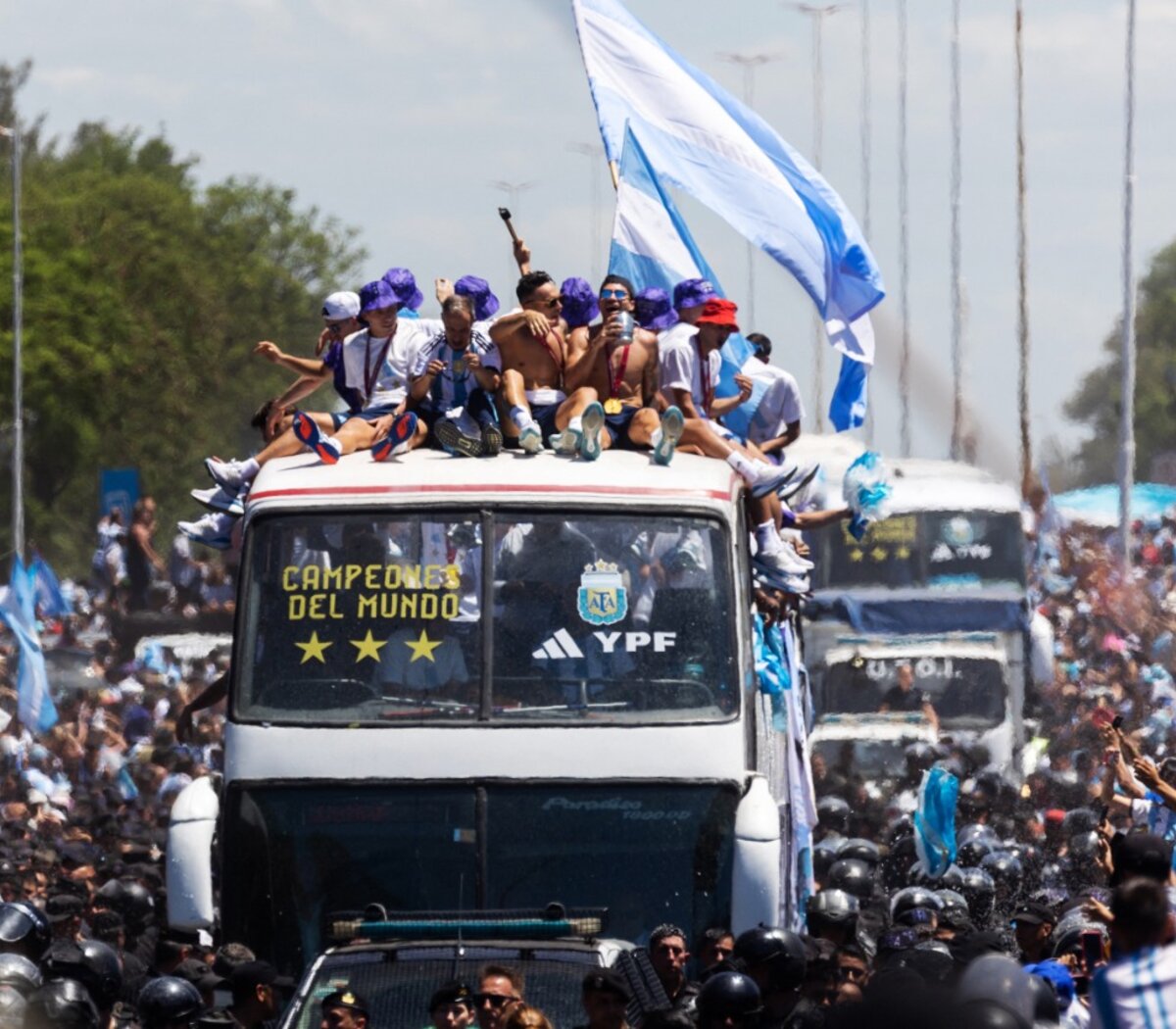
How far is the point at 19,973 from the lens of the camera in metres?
10.2

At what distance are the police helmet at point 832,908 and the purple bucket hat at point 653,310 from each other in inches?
109

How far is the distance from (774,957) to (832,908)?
8.20ft

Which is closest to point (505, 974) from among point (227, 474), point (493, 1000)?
point (493, 1000)

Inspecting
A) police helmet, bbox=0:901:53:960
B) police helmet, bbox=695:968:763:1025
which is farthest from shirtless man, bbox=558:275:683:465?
police helmet, bbox=695:968:763:1025

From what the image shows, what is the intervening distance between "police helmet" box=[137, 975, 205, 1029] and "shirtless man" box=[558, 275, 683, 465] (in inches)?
166

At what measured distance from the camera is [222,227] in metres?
67.6

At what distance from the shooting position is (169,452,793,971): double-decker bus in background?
12031 mm

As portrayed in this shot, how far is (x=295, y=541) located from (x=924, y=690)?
16390mm

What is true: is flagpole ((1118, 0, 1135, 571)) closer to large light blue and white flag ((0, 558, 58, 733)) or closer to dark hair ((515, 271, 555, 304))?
large light blue and white flag ((0, 558, 58, 733))

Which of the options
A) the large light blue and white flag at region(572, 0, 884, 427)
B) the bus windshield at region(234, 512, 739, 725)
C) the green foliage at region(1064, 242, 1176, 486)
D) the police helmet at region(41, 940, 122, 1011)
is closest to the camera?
the police helmet at region(41, 940, 122, 1011)

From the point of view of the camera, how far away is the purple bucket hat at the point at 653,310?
13898 mm

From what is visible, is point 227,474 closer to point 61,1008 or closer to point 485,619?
point 485,619

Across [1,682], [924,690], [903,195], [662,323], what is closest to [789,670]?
[662,323]

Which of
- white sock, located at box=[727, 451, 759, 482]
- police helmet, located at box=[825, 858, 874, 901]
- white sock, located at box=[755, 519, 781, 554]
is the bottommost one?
police helmet, located at box=[825, 858, 874, 901]
